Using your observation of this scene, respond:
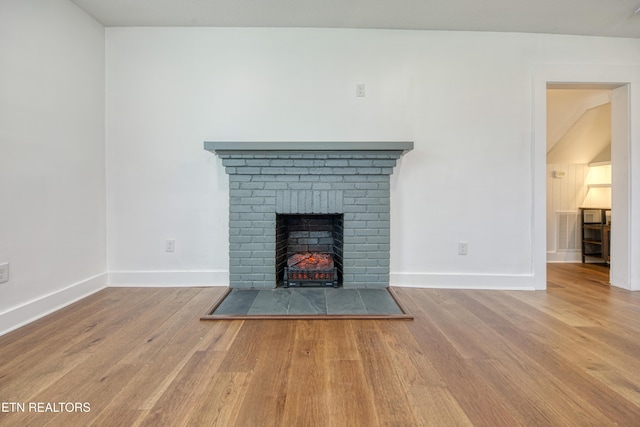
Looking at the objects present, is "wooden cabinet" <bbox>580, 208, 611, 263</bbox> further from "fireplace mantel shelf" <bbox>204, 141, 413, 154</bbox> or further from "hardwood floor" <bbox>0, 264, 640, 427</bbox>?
"fireplace mantel shelf" <bbox>204, 141, 413, 154</bbox>

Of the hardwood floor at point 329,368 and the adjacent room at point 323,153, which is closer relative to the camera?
the hardwood floor at point 329,368

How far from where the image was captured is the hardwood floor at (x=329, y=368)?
1.17m

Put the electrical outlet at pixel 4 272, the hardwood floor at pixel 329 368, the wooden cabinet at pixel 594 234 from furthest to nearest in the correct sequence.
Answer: the wooden cabinet at pixel 594 234 < the electrical outlet at pixel 4 272 < the hardwood floor at pixel 329 368

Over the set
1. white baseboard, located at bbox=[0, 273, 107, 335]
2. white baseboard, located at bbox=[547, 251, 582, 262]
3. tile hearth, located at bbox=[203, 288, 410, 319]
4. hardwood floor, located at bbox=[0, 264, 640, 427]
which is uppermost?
white baseboard, located at bbox=[547, 251, 582, 262]

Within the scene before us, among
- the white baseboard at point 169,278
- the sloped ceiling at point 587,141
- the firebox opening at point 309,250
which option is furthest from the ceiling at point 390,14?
the white baseboard at point 169,278

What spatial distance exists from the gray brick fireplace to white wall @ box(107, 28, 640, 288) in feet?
→ 0.57

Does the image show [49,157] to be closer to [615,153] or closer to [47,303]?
[47,303]

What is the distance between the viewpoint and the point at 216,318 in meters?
2.05

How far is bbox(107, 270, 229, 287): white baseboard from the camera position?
2.77 metres

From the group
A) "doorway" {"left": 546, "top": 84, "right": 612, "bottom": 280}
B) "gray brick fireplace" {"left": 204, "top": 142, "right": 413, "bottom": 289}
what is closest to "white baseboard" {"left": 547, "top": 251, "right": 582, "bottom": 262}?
"doorway" {"left": 546, "top": 84, "right": 612, "bottom": 280}

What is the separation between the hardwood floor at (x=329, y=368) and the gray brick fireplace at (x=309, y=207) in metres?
0.61

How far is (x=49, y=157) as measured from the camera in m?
2.17

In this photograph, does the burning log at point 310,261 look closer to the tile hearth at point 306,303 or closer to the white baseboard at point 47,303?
the tile hearth at point 306,303

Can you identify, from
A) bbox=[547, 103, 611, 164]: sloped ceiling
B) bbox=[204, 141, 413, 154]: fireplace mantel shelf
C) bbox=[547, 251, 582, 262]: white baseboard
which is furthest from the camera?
bbox=[547, 251, 582, 262]: white baseboard
